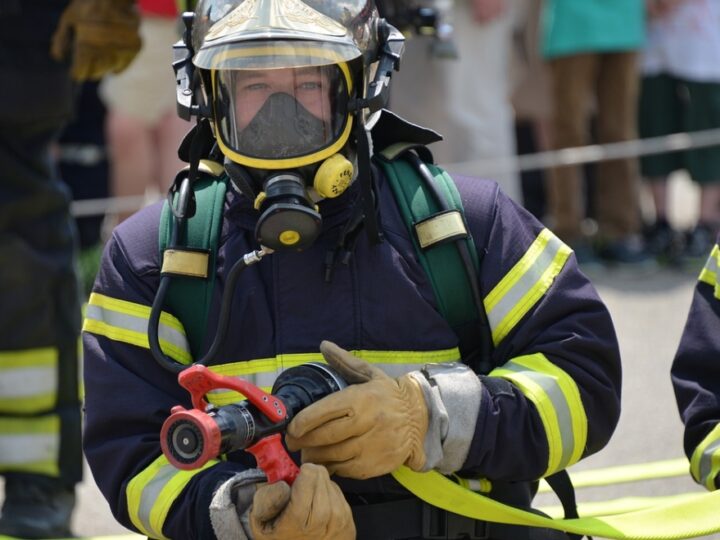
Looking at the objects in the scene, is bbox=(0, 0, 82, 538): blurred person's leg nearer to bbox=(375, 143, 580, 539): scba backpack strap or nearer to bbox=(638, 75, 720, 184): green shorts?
bbox=(375, 143, 580, 539): scba backpack strap

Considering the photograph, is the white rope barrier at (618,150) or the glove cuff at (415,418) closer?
the glove cuff at (415,418)

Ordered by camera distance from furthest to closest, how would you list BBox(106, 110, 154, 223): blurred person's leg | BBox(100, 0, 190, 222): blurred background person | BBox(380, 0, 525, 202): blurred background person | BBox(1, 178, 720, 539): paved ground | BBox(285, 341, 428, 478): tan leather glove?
BBox(106, 110, 154, 223): blurred person's leg < BBox(100, 0, 190, 222): blurred background person < BBox(380, 0, 525, 202): blurred background person < BBox(1, 178, 720, 539): paved ground < BBox(285, 341, 428, 478): tan leather glove

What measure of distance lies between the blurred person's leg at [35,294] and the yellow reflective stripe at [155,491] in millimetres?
1273

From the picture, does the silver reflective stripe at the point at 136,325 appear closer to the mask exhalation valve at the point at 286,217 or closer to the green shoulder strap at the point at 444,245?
the mask exhalation valve at the point at 286,217

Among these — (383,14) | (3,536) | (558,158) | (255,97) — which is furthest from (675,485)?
(558,158)

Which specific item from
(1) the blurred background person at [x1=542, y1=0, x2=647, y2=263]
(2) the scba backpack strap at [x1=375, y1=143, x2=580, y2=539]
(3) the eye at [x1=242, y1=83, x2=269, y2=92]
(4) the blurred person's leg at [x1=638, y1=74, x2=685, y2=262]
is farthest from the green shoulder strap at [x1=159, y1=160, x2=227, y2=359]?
(4) the blurred person's leg at [x1=638, y1=74, x2=685, y2=262]

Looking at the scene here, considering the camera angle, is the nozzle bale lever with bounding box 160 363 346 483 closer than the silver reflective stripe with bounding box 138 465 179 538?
Yes

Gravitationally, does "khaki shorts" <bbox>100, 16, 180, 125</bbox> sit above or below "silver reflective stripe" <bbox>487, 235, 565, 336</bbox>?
below

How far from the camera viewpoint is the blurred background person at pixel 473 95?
6.45m

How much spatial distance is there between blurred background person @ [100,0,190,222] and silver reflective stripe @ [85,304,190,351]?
3.61m

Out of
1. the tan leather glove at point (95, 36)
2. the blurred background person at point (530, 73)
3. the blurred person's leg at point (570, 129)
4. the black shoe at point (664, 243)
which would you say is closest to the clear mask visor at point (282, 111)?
the tan leather glove at point (95, 36)

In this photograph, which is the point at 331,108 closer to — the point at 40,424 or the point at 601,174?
the point at 40,424

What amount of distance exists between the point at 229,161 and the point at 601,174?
464cm

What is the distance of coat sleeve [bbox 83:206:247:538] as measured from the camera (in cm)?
270
